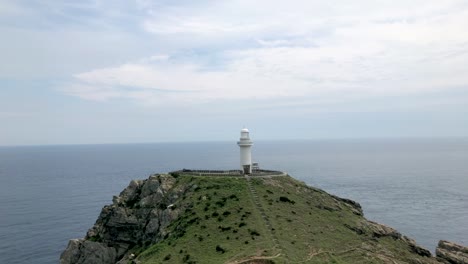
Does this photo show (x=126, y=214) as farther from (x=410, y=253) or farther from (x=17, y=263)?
(x=410, y=253)

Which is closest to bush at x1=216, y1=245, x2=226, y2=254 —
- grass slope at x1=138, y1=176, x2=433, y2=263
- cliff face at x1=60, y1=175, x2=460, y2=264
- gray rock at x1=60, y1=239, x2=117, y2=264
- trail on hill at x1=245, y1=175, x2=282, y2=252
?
grass slope at x1=138, y1=176, x2=433, y2=263

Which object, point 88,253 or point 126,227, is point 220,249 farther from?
point 88,253

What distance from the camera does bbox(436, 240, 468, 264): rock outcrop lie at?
204 ft

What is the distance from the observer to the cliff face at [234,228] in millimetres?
48062

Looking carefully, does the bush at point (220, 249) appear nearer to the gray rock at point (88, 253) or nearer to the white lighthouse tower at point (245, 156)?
the gray rock at point (88, 253)

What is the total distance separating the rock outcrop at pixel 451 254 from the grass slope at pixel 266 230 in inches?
365

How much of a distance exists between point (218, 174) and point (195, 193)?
9412mm

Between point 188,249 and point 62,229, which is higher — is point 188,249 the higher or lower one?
the higher one

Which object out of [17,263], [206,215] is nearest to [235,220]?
[206,215]

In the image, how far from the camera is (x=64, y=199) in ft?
507

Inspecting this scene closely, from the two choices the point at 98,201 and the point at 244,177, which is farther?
the point at 98,201

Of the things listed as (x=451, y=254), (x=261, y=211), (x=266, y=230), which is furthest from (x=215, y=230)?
(x=451, y=254)

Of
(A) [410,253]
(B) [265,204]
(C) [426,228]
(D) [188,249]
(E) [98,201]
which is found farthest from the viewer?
(E) [98,201]

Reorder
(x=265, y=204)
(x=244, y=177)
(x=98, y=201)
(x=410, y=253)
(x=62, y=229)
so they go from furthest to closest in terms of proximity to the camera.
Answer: (x=98, y=201)
(x=62, y=229)
(x=244, y=177)
(x=265, y=204)
(x=410, y=253)
